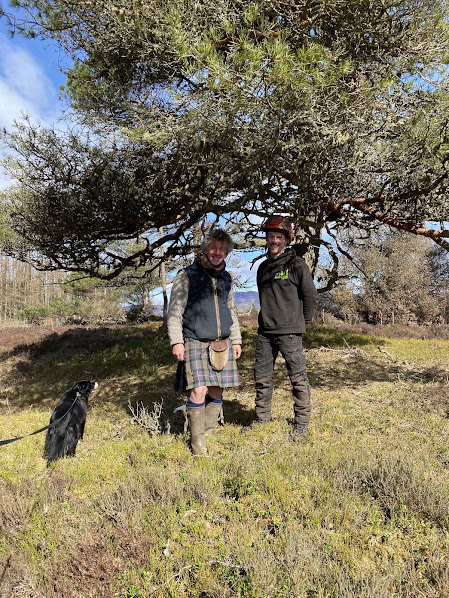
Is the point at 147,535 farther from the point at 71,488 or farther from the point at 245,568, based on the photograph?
the point at 71,488

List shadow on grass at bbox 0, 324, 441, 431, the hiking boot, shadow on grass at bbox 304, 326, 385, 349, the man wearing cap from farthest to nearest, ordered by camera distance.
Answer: shadow on grass at bbox 304, 326, 385, 349
shadow on grass at bbox 0, 324, 441, 431
the man wearing cap
the hiking boot

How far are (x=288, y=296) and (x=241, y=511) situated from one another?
2.12m

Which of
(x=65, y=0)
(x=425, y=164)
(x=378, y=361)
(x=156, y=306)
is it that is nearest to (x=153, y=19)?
(x=65, y=0)

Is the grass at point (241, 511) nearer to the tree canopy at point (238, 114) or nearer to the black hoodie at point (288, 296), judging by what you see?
the black hoodie at point (288, 296)

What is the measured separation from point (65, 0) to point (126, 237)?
10.3 feet

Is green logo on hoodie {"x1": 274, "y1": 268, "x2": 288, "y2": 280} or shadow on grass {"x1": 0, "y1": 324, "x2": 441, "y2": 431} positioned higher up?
green logo on hoodie {"x1": 274, "y1": 268, "x2": 288, "y2": 280}

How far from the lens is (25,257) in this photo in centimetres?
751

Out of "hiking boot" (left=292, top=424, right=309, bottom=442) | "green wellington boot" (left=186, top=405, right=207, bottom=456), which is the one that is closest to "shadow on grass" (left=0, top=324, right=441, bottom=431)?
"hiking boot" (left=292, top=424, right=309, bottom=442)

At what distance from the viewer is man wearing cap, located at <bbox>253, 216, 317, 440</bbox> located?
12.3 ft

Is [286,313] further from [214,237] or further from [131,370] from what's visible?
[131,370]

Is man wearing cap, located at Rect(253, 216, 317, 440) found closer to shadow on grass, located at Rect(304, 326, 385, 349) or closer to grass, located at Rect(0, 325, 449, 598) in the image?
grass, located at Rect(0, 325, 449, 598)

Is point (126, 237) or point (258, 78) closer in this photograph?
point (258, 78)

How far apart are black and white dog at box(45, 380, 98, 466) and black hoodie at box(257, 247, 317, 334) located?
7.81ft

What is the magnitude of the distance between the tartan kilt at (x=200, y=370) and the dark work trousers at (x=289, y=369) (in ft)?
1.93
